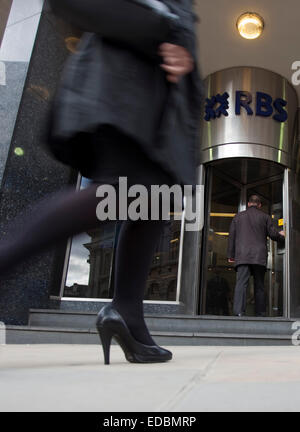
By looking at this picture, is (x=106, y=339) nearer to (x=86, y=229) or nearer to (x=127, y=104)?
(x=86, y=229)

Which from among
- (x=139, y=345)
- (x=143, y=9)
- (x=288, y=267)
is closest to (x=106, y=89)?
(x=143, y=9)

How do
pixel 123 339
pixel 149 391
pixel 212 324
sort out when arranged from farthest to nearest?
pixel 212 324 < pixel 123 339 < pixel 149 391

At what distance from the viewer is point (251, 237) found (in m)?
4.61

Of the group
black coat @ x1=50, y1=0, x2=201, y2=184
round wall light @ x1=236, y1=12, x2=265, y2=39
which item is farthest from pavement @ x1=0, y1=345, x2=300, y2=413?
round wall light @ x1=236, y1=12, x2=265, y2=39

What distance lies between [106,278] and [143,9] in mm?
4030

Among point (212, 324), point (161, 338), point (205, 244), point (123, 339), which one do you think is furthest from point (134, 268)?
point (205, 244)

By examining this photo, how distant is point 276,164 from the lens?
5.69m

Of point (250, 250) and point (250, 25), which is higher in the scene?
point (250, 25)

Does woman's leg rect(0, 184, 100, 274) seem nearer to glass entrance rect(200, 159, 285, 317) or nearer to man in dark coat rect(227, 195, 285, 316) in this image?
man in dark coat rect(227, 195, 285, 316)

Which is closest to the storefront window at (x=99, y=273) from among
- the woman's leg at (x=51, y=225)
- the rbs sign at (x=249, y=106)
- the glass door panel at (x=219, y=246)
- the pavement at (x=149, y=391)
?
the glass door panel at (x=219, y=246)

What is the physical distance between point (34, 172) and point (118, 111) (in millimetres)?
3167

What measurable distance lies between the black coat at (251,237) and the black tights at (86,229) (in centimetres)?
335

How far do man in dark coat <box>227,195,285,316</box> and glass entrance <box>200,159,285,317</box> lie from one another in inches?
35.7
